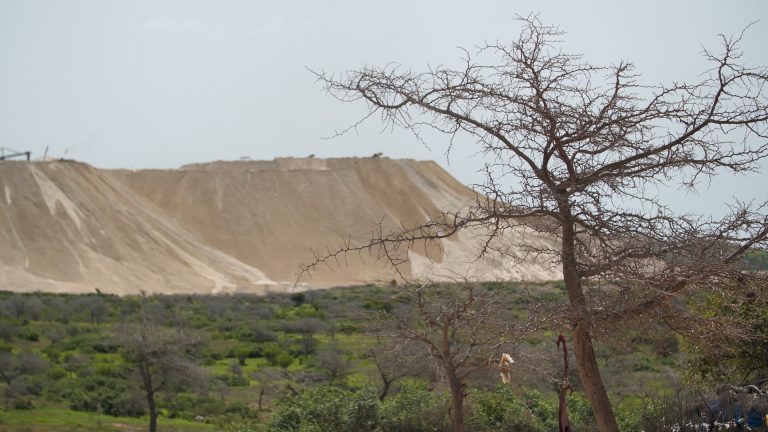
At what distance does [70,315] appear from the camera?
4362cm

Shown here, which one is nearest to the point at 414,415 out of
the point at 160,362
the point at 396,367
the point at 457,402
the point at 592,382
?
the point at 396,367

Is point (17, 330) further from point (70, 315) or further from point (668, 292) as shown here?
point (668, 292)

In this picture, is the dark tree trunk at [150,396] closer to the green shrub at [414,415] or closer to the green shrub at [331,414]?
the green shrub at [331,414]

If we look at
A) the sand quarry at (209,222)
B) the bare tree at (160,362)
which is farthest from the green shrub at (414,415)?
the sand quarry at (209,222)

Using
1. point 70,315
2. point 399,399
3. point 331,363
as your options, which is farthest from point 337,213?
point 399,399

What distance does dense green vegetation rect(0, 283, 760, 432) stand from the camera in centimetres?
1452

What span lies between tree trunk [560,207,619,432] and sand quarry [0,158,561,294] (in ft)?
147

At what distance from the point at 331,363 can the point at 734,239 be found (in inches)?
818

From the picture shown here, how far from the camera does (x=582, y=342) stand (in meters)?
6.61

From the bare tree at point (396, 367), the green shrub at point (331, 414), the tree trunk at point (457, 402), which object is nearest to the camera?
the tree trunk at point (457, 402)

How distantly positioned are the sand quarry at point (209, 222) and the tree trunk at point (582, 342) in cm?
4482

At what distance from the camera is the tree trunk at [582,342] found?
6469 millimetres

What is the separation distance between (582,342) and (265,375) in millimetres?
20149

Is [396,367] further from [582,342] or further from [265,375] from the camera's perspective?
[582,342]
